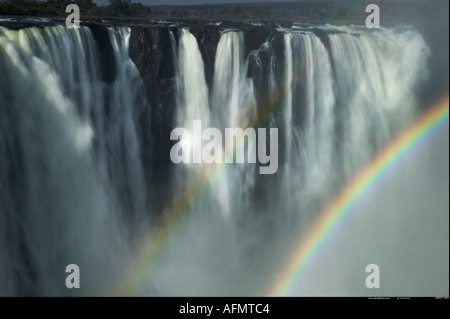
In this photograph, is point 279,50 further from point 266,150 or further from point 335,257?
point 335,257

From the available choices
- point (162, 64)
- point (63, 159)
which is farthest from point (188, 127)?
point (63, 159)

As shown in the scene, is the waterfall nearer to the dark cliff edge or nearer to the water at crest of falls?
the water at crest of falls

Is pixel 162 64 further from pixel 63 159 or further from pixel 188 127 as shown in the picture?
pixel 63 159

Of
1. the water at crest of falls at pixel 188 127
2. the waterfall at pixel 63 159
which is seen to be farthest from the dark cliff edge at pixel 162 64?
the waterfall at pixel 63 159

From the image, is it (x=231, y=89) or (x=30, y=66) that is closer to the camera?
(x=30, y=66)

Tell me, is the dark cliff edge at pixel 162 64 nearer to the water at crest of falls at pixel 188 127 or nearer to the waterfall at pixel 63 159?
the water at crest of falls at pixel 188 127

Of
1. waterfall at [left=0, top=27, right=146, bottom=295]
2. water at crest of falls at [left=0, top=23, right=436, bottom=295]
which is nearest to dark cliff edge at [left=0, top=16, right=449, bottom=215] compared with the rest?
water at crest of falls at [left=0, top=23, right=436, bottom=295]

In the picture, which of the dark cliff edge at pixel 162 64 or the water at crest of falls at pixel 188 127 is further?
the dark cliff edge at pixel 162 64
